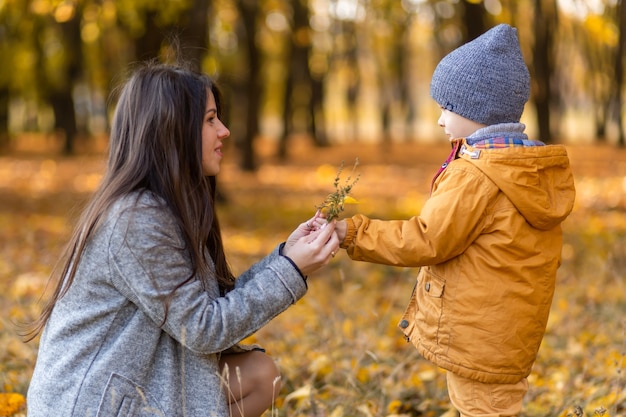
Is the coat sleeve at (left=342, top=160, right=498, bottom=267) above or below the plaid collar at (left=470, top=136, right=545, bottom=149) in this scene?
below

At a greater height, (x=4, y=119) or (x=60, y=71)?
(x=60, y=71)

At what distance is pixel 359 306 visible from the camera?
5.97 meters

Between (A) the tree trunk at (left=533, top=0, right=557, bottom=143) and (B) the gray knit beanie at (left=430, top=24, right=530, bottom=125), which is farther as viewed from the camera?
(A) the tree trunk at (left=533, top=0, right=557, bottom=143)

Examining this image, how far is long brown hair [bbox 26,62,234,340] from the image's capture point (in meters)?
2.67

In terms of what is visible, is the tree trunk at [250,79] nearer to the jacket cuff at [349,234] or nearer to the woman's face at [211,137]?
the woman's face at [211,137]

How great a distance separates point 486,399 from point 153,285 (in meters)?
1.22

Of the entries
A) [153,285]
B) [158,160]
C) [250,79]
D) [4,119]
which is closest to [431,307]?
[153,285]

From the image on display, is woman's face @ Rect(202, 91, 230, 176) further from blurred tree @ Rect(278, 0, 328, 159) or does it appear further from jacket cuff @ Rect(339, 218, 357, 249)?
blurred tree @ Rect(278, 0, 328, 159)

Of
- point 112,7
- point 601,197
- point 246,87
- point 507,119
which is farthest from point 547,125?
point 507,119

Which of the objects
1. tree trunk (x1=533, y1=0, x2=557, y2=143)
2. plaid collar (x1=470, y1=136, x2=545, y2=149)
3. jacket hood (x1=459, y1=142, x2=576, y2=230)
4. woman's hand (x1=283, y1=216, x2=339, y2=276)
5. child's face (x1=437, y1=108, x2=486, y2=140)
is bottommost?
tree trunk (x1=533, y1=0, x2=557, y2=143)

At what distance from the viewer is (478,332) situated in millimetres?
2693

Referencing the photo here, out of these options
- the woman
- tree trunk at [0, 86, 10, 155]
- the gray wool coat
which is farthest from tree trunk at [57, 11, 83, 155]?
the gray wool coat

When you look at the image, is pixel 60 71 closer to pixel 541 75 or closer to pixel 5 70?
pixel 5 70

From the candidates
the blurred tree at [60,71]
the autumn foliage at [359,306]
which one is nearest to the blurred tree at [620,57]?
the autumn foliage at [359,306]
